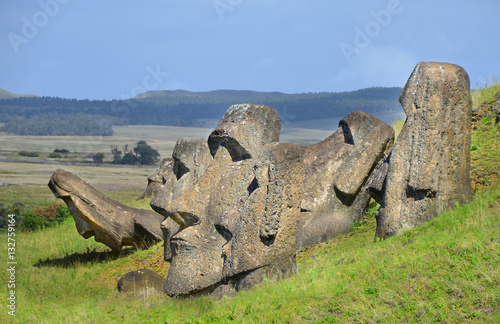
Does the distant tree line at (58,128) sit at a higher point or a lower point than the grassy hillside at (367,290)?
lower

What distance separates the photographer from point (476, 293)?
9.46m

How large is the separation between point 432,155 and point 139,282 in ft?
26.0

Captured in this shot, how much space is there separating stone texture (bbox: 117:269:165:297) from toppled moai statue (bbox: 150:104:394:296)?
179 centimetres

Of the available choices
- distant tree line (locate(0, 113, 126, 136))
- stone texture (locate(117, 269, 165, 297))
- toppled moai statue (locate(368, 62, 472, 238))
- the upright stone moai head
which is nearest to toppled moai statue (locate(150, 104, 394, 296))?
the upright stone moai head

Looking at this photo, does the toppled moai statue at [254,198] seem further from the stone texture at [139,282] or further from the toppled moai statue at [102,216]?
the toppled moai statue at [102,216]

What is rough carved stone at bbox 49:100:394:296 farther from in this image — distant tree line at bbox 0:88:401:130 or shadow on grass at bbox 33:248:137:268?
distant tree line at bbox 0:88:401:130

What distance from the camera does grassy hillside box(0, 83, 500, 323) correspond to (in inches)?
376

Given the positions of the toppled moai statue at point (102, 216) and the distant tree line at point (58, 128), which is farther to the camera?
the distant tree line at point (58, 128)

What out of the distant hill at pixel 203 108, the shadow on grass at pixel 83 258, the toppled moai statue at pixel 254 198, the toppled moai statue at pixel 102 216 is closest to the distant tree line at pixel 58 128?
the distant hill at pixel 203 108

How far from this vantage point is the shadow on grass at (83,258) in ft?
67.9

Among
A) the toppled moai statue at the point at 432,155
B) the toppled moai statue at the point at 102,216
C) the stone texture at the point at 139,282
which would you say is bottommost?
the stone texture at the point at 139,282

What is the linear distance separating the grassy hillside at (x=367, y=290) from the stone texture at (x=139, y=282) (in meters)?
0.34

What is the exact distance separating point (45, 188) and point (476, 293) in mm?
34533

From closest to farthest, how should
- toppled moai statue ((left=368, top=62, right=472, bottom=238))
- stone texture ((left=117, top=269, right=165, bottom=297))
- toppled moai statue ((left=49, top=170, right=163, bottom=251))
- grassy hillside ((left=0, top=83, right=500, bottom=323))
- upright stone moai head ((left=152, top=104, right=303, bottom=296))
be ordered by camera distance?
grassy hillside ((left=0, top=83, right=500, bottom=323)) < upright stone moai head ((left=152, top=104, right=303, bottom=296)) < toppled moai statue ((left=368, top=62, right=472, bottom=238)) < stone texture ((left=117, top=269, right=165, bottom=297)) < toppled moai statue ((left=49, top=170, right=163, bottom=251))
